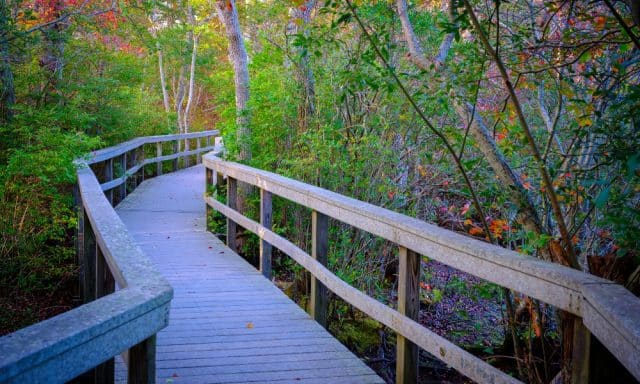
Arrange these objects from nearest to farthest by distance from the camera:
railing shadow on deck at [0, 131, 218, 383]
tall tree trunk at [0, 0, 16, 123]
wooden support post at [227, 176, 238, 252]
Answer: railing shadow on deck at [0, 131, 218, 383]
wooden support post at [227, 176, 238, 252]
tall tree trunk at [0, 0, 16, 123]

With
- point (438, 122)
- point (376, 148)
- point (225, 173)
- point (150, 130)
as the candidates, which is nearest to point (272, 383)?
point (376, 148)

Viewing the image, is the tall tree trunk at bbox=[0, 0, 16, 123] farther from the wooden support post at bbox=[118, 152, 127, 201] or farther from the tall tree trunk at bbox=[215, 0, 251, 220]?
the wooden support post at bbox=[118, 152, 127, 201]

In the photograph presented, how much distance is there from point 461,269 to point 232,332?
2.20 meters

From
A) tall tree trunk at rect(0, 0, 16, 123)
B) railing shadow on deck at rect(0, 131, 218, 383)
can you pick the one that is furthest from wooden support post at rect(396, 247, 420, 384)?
tall tree trunk at rect(0, 0, 16, 123)

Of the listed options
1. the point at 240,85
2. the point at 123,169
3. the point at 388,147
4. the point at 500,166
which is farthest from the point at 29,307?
the point at 123,169

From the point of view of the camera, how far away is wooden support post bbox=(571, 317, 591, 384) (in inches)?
91.3

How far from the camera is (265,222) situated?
655 cm

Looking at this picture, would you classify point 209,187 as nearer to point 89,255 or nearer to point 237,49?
point 237,49

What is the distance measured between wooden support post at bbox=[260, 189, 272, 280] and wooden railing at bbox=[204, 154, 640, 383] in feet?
0.48

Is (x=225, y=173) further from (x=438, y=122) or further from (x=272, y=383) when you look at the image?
(x=272, y=383)

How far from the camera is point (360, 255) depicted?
6.57m

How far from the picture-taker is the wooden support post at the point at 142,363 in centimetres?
225

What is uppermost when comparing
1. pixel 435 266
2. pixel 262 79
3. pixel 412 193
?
pixel 262 79

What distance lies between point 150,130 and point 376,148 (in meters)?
13.0
